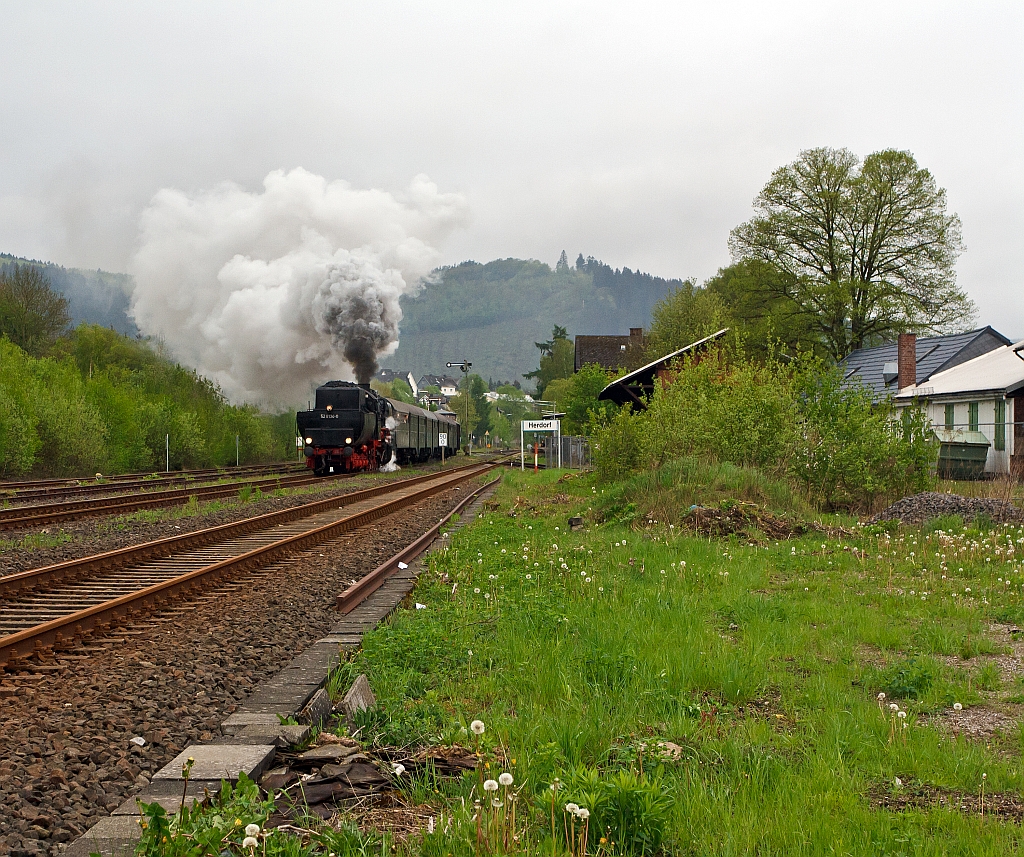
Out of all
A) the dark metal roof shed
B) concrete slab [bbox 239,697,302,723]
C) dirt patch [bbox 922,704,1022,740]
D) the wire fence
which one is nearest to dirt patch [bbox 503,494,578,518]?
the dark metal roof shed

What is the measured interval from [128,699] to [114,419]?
109 ft

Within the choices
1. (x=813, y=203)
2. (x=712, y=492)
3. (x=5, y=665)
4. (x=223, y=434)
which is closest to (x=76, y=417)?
(x=223, y=434)

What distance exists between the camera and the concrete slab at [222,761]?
397cm

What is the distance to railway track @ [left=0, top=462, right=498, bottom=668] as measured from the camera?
7.03 metres

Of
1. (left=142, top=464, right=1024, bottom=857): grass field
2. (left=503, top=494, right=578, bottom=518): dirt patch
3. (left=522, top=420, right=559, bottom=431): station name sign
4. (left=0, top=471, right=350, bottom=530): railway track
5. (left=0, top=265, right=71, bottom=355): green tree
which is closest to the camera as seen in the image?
(left=142, top=464, right=1024, bottom=857): grass field

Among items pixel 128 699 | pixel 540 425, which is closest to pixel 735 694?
pixel 128 699

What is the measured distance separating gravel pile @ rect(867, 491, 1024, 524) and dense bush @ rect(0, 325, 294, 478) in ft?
88.7

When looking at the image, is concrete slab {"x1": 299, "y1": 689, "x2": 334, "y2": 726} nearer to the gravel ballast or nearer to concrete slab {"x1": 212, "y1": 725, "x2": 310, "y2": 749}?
concrete slab {"x1": 212, "y1": 725, "x2": 310, "y2": 749}

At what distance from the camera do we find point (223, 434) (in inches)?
1710

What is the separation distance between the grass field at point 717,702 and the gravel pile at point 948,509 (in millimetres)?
3158

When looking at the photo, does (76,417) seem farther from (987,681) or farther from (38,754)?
(987,681)

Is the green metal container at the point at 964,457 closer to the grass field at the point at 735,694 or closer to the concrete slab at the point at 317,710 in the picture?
the grass field at the point at 735,694

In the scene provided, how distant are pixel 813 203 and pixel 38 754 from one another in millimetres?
47254

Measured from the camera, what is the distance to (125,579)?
9.77 m
